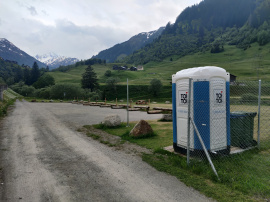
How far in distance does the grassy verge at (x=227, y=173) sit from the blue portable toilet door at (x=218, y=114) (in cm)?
52

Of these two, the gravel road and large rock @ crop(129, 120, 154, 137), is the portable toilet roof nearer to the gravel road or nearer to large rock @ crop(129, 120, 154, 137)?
the gravel road

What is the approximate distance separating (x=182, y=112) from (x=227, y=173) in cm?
218

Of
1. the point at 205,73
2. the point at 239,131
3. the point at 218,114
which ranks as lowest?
the point at 239,131

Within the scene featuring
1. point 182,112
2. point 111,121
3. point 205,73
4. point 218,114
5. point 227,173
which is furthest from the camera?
point 111,121

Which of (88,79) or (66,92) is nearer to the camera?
(66,92)

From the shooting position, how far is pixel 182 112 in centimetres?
620

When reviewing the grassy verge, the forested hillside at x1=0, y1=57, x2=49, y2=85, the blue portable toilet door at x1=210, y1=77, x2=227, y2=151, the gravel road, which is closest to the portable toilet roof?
the blue portable toilet door at x1=210, y1=77, x2=227, y2=151

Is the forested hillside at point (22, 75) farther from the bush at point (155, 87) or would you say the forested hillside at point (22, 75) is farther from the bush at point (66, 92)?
→ the bush at point (155, 87)

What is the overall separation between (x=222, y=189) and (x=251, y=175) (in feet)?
4.10

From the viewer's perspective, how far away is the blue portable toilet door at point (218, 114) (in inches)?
227

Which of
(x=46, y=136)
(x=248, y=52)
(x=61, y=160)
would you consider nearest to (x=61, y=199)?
(x=61, y=160)

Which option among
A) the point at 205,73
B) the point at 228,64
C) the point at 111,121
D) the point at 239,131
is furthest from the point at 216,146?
the point at 228,64

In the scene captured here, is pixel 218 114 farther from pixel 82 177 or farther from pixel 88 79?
pixel 88 79

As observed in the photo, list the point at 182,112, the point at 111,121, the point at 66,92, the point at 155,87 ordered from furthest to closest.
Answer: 1. the point at 155,87
2. the point at 66,92
3. the point at 111,121
4. the point at 182,112
